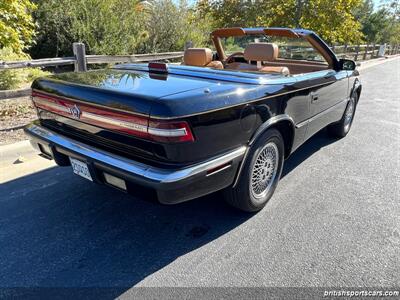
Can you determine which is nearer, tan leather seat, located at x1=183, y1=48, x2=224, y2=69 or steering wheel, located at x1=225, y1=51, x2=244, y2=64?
tan leather seat, located at x1=183, y1=48, x2=224, y2=69

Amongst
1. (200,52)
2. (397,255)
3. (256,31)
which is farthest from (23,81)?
(397,255)

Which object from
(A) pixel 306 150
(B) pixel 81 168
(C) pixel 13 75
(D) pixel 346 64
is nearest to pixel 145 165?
(B) pixel 81 168

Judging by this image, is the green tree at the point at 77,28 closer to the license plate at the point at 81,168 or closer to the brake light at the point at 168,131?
the license plate at the point at 81,168

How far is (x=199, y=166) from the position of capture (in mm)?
2195

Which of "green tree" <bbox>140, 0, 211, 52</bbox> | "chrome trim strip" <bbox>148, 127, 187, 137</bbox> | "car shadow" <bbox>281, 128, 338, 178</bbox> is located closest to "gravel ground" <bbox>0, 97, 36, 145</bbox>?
"chrome trim strip" <bbox>148, 127, 187, 137</bbox>

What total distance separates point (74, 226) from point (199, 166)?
133cm

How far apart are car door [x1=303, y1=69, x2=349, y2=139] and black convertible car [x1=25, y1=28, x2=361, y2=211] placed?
32 mm

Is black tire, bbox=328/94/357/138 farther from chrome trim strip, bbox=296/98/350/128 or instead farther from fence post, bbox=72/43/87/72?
fence post, bbox=72/43/87/72

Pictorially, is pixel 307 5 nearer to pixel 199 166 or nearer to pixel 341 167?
pixel 341 167

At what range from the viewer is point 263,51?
3379mm

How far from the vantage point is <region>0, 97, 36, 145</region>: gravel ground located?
15.3ft

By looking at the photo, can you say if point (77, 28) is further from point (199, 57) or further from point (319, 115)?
point (319, 115)

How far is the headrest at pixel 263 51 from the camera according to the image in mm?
3352

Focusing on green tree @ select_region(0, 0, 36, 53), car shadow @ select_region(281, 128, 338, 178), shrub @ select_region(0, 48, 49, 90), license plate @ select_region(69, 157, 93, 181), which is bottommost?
car shadow @ select_region(281, 128, 338, 178)
